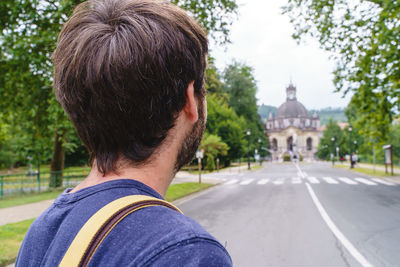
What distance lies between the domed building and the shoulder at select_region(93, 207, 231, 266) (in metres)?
131

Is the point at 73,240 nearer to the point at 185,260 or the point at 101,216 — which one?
the point at 101,216

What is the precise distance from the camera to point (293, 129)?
444 ft

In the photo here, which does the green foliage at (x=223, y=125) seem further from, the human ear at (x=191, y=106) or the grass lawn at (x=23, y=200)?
the human ear at (x=191, y=106)

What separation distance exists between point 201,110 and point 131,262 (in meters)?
0.55

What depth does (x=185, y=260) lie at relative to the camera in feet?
2.20

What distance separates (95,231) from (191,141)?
17.7 inches

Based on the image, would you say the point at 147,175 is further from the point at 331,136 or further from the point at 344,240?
the point at 331,136

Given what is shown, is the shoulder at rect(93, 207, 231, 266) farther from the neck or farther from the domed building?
the domed building

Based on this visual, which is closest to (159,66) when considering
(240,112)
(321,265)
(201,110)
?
(201,110)

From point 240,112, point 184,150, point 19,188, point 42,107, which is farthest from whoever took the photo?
point 240,112

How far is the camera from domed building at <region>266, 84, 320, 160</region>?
441 feet

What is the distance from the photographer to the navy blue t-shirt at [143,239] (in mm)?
675

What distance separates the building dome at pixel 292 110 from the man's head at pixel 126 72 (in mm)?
144297

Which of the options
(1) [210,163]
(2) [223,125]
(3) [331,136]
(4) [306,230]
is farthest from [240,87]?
(4) [306,230]
